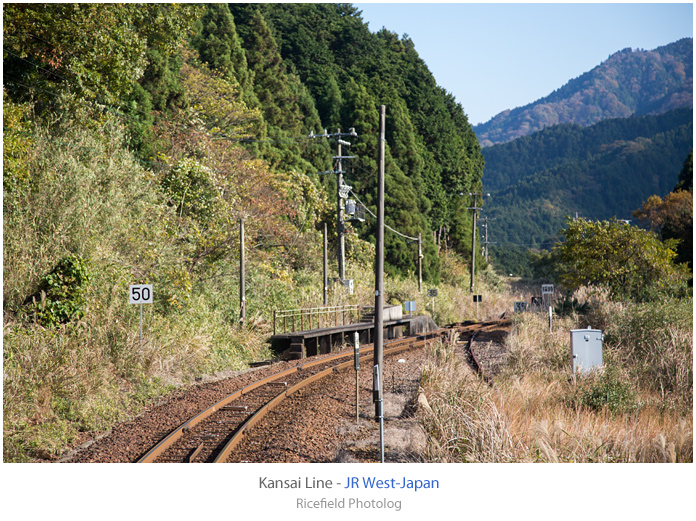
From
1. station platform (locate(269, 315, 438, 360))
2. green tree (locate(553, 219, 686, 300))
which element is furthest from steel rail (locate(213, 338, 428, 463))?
green tree (locate(553, 219, 686, 300))

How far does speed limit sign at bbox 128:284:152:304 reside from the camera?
1384cm

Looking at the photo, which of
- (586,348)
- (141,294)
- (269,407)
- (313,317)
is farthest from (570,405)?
(313,317)

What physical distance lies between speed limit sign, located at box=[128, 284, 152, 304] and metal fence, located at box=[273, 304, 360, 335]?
8.12m

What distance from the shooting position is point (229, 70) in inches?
1527

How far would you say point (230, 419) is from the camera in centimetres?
1108

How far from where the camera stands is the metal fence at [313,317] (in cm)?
2329

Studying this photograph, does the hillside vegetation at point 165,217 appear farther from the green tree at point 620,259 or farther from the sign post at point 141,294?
the sign post at point 141,294

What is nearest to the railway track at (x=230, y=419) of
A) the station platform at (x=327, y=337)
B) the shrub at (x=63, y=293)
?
the station platform at (x=327, y=337)

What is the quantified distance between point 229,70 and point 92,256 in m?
26.5

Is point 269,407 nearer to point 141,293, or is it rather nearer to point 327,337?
point 141,293

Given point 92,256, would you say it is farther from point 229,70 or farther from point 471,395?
point 229,70

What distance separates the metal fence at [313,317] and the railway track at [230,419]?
5042 millimetres

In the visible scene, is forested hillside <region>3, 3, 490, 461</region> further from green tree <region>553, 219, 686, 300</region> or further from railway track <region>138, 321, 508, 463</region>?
green tree <region>553, 219, 686, 300</region>
